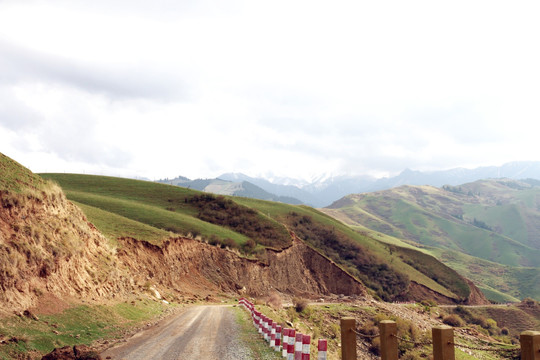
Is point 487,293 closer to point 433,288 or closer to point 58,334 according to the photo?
point 433,288

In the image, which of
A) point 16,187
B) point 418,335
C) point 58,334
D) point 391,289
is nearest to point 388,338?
point 58,334

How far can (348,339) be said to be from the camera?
799 centimetres

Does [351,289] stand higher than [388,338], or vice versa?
[388,338]

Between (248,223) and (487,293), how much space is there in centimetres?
11474

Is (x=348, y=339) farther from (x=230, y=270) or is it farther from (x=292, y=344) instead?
→ (x=230, y=270)

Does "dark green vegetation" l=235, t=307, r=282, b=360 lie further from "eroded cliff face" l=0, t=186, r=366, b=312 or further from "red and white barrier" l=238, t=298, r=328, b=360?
"eroded cliff face" l=0, t=186, r=366, b=312

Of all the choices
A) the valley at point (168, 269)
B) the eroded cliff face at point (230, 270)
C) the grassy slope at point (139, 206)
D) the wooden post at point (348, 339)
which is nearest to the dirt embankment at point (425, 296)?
the valley at point (168, 269)

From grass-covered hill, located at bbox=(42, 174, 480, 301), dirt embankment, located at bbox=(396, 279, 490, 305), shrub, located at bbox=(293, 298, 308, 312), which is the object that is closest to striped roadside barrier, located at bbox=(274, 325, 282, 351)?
shrub, located at bbox=(293, 298, 308, 312)

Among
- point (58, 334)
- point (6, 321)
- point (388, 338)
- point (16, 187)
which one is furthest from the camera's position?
point (16, 187)

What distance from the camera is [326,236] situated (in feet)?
307

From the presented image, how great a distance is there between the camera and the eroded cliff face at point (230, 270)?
139ft

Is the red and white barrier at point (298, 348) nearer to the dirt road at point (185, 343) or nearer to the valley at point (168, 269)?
the dirt road at point (185, 343)

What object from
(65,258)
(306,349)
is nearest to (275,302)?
(65,258)

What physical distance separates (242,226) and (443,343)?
67838 millimetres
